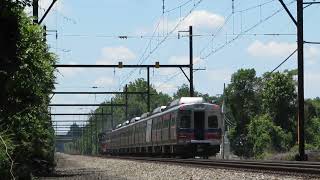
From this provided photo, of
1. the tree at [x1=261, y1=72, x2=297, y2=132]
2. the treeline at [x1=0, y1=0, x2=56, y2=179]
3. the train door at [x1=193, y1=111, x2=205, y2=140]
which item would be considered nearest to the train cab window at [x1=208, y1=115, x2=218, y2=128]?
the train door at [x1=193, y1=111, x2=205, y2=140]

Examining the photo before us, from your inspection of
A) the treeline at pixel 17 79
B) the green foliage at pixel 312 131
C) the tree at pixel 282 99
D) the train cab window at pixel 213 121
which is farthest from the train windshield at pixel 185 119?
the tree at pixel 282 99

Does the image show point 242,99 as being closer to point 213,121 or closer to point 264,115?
point 264,115

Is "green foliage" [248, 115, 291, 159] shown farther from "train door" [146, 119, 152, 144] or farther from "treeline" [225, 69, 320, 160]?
"train door" [146, 119, 152, 144]

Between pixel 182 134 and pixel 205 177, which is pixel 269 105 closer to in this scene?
pixel 182 134

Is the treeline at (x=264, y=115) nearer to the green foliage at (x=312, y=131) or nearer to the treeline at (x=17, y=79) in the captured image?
the green foliage at (x=312, y=131)

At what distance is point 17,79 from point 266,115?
326 feet

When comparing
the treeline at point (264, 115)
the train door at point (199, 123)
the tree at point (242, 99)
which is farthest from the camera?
the tree at point (242, 99)

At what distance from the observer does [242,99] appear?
134m

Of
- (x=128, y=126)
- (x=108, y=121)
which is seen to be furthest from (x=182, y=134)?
(x=108, y=121)

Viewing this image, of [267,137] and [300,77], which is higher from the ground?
[300,77]

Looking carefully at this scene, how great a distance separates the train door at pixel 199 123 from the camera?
38.6m

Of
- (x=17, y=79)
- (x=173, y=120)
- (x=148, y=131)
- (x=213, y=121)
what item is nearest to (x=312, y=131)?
(x=148, y=131)

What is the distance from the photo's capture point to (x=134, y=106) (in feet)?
545

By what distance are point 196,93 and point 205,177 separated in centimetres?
14132
